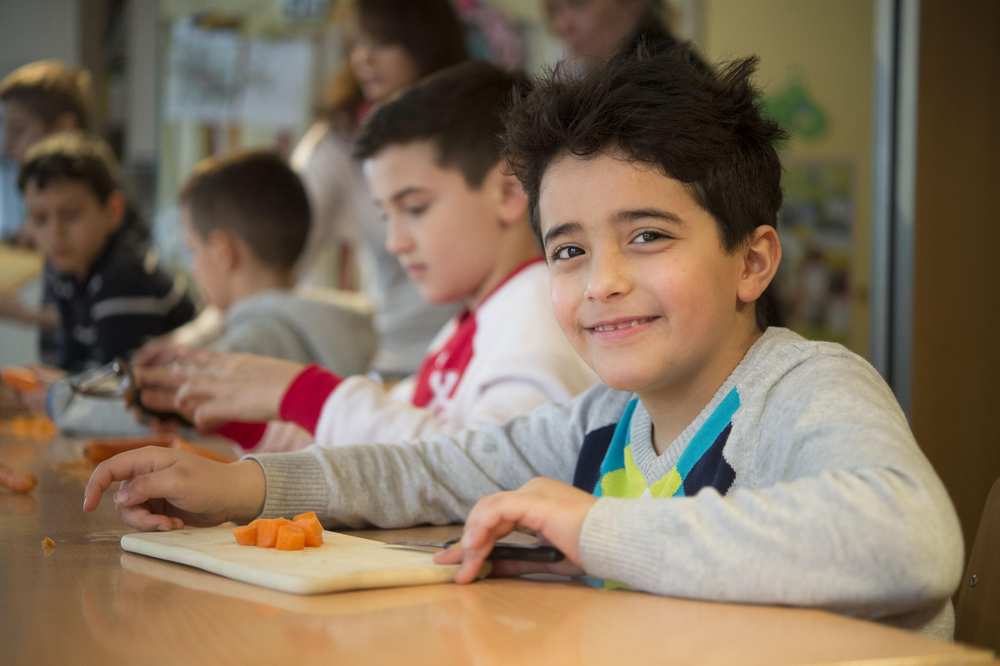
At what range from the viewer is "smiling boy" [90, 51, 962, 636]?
73 cm

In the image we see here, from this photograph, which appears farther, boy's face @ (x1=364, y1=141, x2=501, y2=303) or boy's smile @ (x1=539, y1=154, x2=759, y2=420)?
boy's face @ (x1=364, y1=141, x2=501, y2=303)

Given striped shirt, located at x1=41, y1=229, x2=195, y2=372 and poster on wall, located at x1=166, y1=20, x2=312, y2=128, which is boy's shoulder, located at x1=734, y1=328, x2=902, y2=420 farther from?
poster on wall, located at x1=166, y1=20, x2=312, y2=128

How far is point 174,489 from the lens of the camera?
1.01 meters

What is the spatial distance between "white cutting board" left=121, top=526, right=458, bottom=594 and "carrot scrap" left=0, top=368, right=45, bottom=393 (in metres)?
1.44

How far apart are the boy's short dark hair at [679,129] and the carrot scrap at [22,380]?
59.0 inches

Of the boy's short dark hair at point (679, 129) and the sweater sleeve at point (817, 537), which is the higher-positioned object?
the boy's short dark hair at point (679, 129)

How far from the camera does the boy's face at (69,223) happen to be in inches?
120

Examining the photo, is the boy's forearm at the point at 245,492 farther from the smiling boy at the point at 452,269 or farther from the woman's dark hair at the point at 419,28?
the woman's dark hair at the point at 419,28

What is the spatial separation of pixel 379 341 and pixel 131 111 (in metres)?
2.41

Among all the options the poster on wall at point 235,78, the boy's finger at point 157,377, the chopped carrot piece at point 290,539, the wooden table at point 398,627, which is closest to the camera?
the wooden table at point 398,627

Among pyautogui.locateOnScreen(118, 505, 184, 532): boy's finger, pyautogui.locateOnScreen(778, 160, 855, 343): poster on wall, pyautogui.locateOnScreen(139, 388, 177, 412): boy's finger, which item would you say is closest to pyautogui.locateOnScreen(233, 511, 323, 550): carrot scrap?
pyautogui.locateOnScreen(118, 505, 184, 532): boy's finger

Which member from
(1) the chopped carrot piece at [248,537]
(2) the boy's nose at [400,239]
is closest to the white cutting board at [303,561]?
(1) the chopped carrot piece at [248,537]

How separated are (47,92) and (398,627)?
3.09m

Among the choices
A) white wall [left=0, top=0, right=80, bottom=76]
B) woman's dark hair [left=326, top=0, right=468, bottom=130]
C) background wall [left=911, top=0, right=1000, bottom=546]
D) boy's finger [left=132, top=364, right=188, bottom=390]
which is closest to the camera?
boy's finger [left=132, top=364, right=188, bottom=390]
